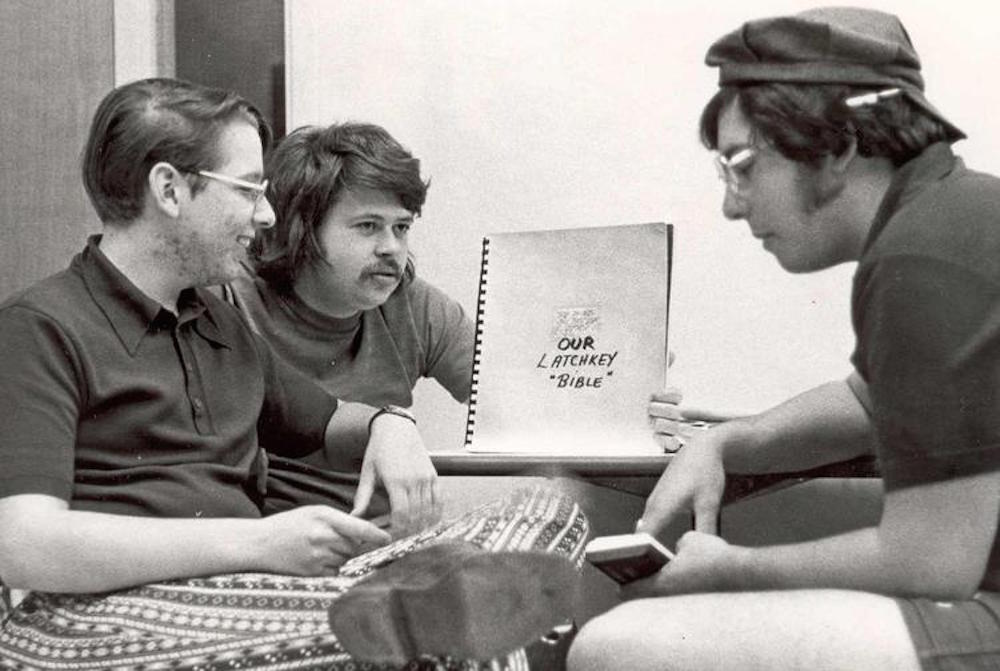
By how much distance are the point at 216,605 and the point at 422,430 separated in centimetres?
85

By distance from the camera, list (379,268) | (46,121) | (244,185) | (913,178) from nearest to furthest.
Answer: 1. (913,178)
2. (244,185)
3. (379,268)
4. (46,121)

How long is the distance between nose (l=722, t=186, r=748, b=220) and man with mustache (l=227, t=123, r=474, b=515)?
0.67m

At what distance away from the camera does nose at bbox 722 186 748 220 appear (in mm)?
863

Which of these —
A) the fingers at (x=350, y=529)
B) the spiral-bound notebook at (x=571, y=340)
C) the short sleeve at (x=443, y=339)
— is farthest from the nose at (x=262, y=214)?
the short sleeve at (x=443, y=339)

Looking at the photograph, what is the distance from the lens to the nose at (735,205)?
2.83ft

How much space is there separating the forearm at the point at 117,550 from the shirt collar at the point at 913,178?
0.49 m

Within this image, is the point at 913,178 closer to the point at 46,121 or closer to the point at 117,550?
the point at 117,550

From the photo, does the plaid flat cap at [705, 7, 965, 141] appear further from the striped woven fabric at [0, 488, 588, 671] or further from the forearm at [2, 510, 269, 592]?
the forearm at [2, 510, 269, 592]

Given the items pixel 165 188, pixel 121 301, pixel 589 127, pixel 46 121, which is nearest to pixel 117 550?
pixel 121 301

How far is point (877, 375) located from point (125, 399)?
0.60 m

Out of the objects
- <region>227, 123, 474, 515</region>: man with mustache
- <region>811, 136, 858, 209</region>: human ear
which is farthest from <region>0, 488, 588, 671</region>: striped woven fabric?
<region>227, 123, 474, 515</region>: man with mustache

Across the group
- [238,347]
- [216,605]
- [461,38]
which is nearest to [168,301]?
[238,347]

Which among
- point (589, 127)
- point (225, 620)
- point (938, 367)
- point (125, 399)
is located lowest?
point (225, 620)

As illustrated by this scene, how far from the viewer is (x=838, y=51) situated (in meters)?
0.77
